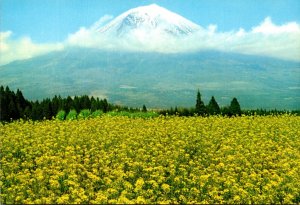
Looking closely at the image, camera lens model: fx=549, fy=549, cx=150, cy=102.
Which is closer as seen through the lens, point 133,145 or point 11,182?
point 11,182

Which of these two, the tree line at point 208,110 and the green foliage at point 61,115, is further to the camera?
the tree line at point 208,110

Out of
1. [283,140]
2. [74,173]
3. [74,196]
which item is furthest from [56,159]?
[283,140]

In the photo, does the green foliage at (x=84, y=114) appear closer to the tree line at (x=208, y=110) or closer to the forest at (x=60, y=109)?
the forest at (x=60, y=109)

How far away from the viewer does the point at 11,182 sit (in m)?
15.0

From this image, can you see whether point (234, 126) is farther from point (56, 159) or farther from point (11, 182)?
point (11, 182)

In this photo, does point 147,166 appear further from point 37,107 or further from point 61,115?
point 37,107

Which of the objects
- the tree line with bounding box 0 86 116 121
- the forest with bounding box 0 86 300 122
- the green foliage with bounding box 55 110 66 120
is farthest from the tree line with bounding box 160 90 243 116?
the green foliage with bounding box 55 110 66 120

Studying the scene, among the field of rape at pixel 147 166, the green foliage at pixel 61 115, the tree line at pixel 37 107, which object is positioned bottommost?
the field of rape at pixel 147 166

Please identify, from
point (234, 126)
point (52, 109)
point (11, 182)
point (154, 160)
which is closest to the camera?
point (11, 182)

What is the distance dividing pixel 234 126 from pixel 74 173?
1322cm

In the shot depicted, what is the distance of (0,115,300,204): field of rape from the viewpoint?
14.0 m

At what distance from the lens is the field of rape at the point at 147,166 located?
45.8 feet

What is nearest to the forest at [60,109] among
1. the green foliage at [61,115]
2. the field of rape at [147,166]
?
the green foliage at [61,115]

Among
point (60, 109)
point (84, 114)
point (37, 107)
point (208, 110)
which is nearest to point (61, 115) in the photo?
point (84, 114)
